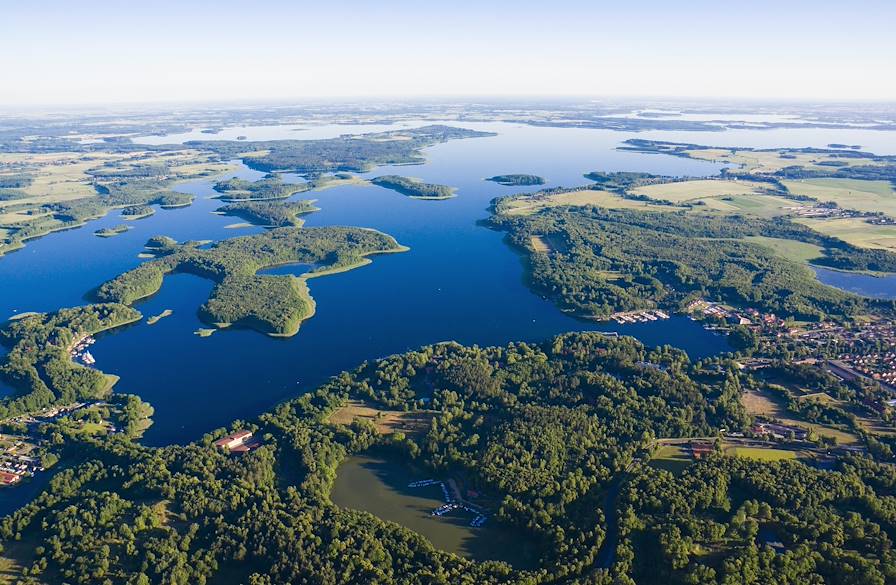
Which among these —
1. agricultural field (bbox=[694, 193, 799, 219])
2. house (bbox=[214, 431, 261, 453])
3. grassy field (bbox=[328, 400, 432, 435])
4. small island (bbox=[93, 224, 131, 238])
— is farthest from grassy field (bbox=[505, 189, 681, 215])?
house (bbox=[214, 431, 261, 453])

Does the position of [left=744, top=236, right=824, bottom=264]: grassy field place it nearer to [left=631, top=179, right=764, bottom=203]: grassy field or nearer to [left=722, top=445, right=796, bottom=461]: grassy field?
[left=631, top=179, right=764, bottom=203]: grassy field

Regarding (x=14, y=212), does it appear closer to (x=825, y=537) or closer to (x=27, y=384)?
(x=27, y=384)

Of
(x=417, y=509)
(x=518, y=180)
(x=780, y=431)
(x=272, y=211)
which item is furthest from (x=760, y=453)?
(x=518, y=180)

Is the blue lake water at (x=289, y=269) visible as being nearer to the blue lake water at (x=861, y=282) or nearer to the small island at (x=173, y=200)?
the small island at (x=173, y=200)

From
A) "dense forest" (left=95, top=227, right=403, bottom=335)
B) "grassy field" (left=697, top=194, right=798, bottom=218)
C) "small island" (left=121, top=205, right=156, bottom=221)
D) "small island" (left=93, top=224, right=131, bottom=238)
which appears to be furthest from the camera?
"small island" (left=121, top=205, right=156, bottom=221)

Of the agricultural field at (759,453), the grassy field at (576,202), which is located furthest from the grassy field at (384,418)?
the grassy field at (576,202)

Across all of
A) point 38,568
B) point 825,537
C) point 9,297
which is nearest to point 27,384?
point 38,568

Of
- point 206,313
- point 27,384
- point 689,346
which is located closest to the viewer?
point 27,384
